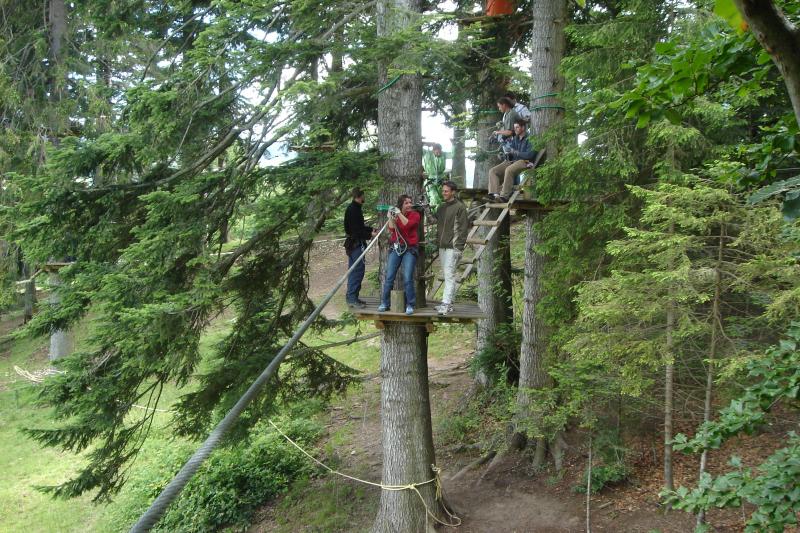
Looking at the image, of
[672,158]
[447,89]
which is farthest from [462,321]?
[447,89]

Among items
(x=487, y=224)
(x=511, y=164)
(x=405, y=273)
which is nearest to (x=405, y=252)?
(x=405, y=273)

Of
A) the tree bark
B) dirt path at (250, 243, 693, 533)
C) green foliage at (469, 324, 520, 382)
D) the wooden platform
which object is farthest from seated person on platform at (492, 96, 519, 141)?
the tree bark

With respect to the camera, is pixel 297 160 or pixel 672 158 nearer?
pixel 672 158

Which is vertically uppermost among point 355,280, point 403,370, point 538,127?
point 538,127

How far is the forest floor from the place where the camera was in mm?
7324

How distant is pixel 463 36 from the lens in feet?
22.9

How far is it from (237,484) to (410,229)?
256 inches

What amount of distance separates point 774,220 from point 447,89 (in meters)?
6.33

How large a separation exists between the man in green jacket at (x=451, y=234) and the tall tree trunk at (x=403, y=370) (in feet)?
1.64

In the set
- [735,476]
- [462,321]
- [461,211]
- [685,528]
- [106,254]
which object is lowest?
[685,528]

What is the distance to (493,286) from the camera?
34.9 ft

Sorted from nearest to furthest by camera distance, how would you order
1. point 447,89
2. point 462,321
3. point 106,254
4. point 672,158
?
point 672,158
point 462,321
point 106,254
point 447,89

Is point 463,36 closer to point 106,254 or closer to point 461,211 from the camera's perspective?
point 461,211

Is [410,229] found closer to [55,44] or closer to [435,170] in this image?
[435,170]
